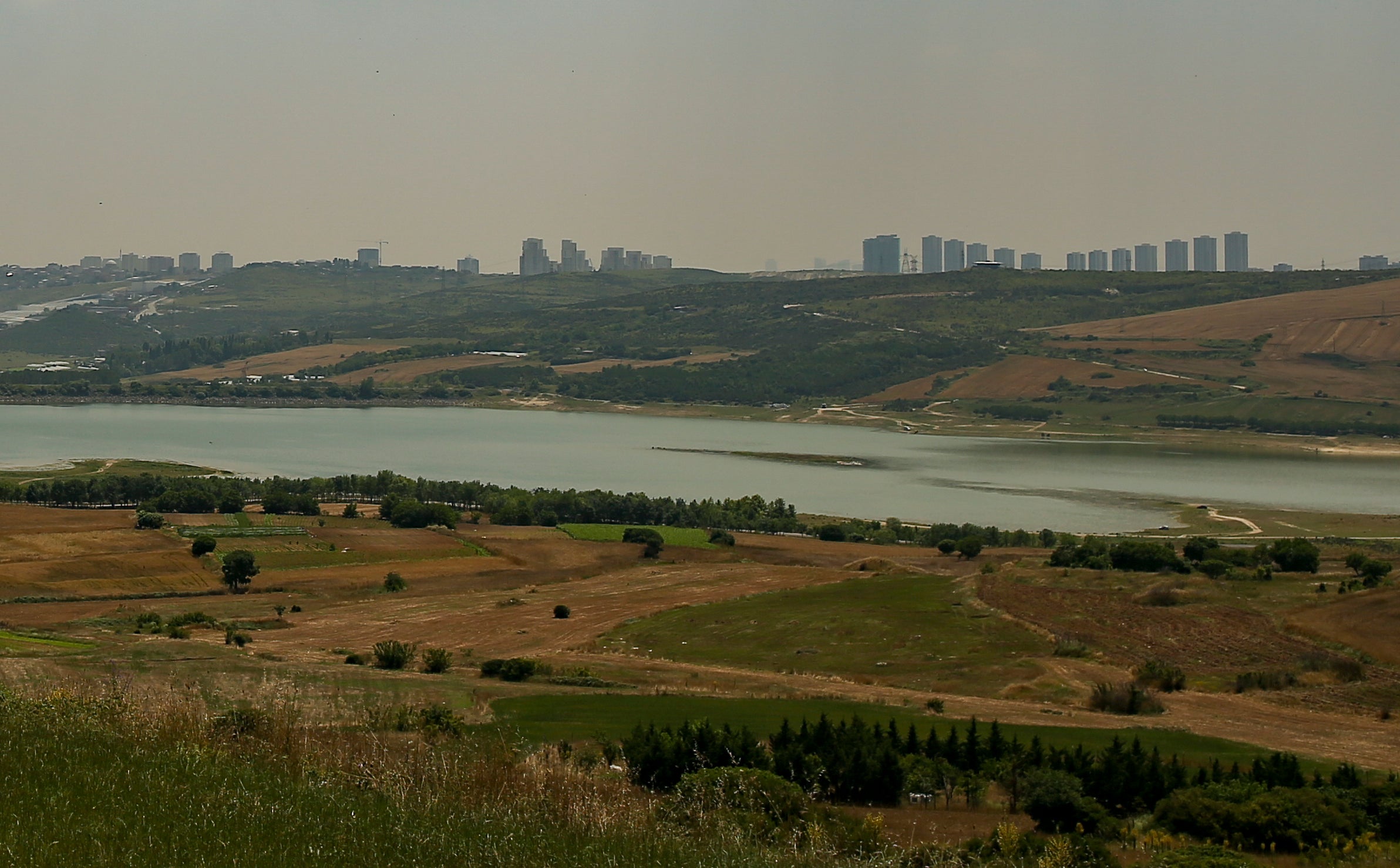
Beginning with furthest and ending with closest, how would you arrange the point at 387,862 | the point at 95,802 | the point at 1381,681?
the point at 1381,681
the point at 95,802
the point at 387,862

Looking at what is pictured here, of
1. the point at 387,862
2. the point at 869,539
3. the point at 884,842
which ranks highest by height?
the point at 387,862

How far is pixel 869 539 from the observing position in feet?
156

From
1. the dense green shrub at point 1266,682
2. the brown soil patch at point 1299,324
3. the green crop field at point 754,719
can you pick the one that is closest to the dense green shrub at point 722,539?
the dense green shrub at point 1266,682

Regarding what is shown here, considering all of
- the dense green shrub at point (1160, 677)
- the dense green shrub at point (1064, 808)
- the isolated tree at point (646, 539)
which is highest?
the dense green shrub at point (1064, 808)

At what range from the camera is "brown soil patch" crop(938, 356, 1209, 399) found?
102 m

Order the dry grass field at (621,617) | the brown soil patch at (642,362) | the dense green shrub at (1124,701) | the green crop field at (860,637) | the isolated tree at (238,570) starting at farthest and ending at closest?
the brown soil patch at (642,362) < the isolated tree at (238,570) < the green crop field at (860,637) < the dense green shrub at (1124,701) < the dry grass field at (621,617)

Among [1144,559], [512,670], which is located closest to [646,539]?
[1144,559]

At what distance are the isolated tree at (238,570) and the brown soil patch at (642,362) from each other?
316 ft

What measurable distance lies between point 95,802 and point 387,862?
5.63 ft

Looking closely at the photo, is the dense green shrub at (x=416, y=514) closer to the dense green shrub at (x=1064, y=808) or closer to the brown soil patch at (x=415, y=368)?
the dense green shrub at (x=1064, y=808)

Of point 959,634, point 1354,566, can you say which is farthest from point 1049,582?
point 1354,566

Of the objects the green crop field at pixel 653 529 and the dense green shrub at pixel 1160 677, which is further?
the green crop field at pixel 653 529

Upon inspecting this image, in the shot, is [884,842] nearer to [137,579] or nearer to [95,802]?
[95,802]

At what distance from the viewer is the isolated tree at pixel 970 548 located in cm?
4100
